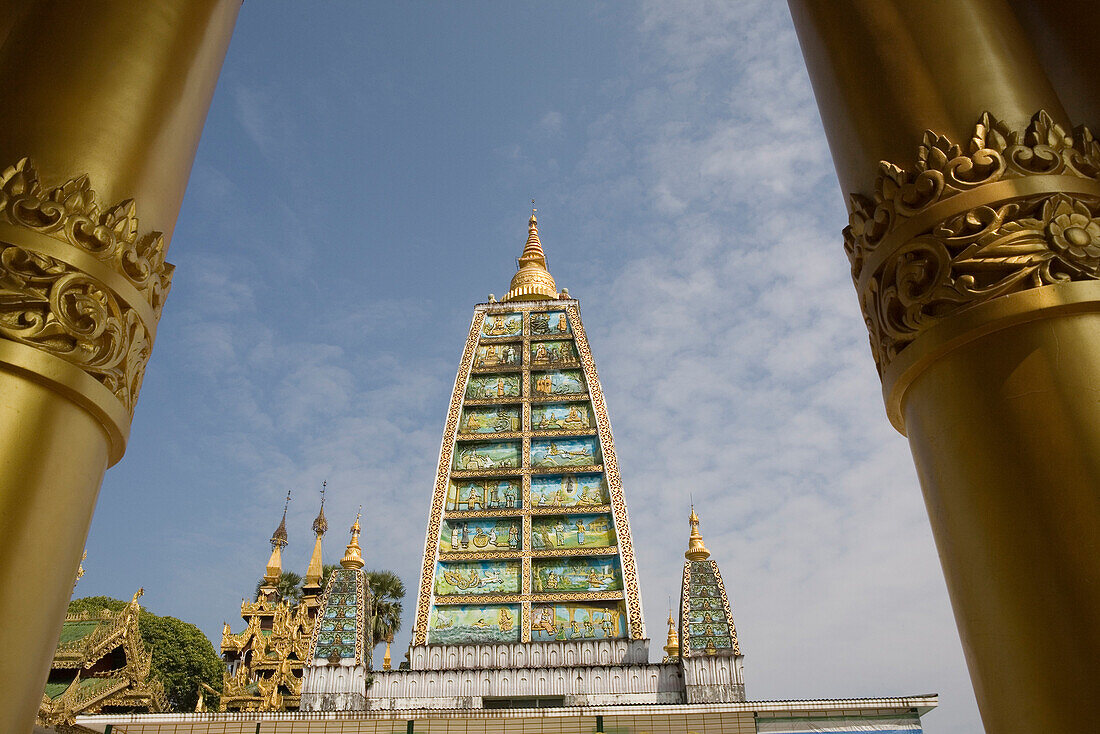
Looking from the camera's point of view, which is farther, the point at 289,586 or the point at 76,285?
the point at 289,586

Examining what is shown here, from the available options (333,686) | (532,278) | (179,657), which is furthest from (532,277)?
(179,657)

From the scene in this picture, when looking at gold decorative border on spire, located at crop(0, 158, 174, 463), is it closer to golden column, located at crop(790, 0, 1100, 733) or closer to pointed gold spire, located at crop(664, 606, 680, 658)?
golden column, located at crop(790, 0, 1100, 733)

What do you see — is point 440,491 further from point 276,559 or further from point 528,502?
point 276,559

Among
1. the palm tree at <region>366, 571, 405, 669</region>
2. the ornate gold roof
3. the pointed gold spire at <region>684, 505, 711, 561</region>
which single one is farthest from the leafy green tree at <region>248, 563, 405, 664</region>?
the pointed gold spire at <region>684, 505, 711, 561</region>

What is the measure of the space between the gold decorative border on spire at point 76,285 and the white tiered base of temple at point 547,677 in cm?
1717

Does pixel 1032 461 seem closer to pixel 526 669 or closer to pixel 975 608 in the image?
pixel 975 608

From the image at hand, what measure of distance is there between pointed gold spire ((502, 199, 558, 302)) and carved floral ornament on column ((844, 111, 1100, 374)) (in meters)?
25.4

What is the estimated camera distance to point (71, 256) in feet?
8.30

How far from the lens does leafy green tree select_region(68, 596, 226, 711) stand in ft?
122

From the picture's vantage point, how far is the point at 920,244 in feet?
7.76

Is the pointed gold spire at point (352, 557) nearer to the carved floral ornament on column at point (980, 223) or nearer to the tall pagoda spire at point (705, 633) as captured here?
the tall pagoda spire at point (705, 633)

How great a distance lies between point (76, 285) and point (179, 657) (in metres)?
41.5

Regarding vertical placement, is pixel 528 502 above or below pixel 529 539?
above

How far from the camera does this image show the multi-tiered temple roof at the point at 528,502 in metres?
20.4
